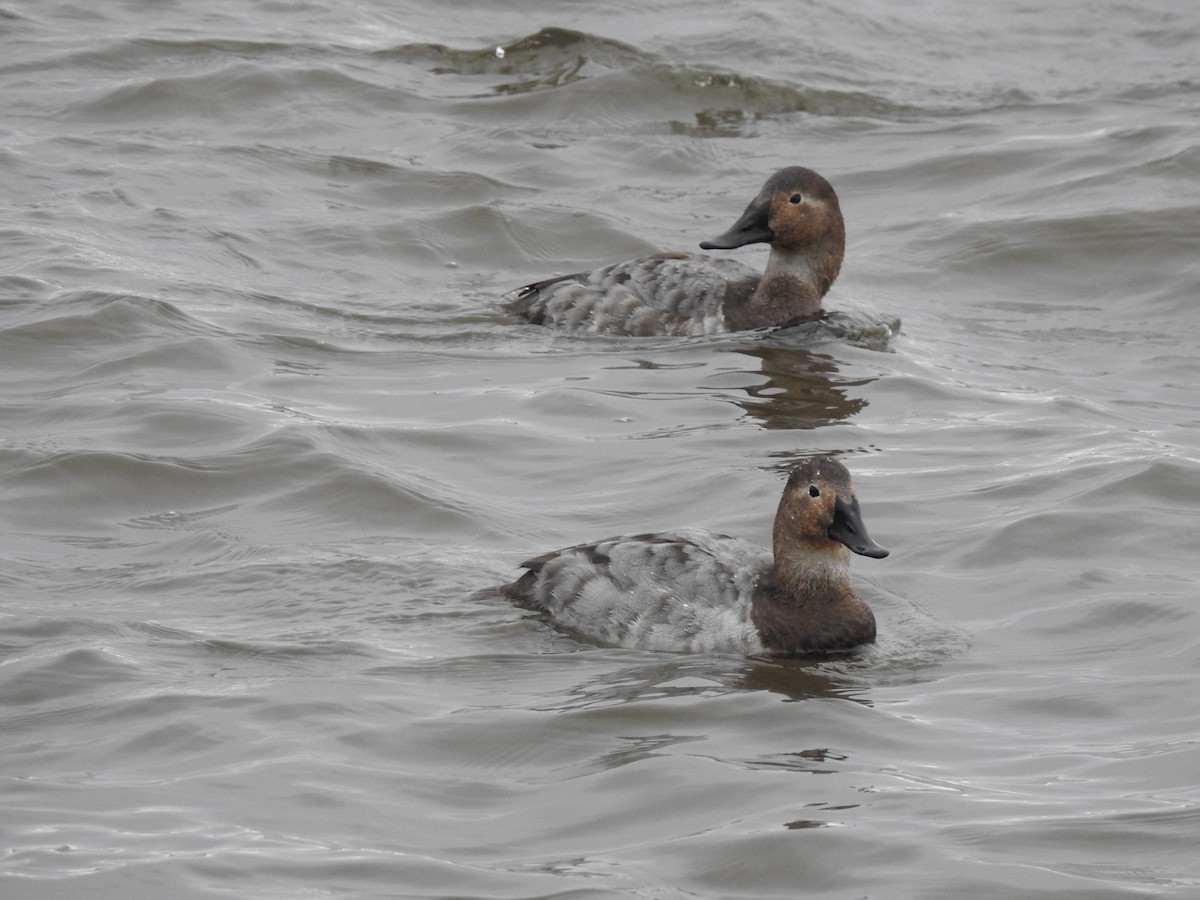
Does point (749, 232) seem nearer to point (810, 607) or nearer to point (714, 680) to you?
point (810, 607)

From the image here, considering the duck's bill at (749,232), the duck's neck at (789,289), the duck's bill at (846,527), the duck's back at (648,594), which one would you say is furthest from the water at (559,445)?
the duck's bill at (749,232)

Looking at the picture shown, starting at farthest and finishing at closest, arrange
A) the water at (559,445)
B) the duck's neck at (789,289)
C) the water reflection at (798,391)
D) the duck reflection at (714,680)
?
the duck's neck at (789,289) → the water reflection at (798,391) → the duck reflection at (714,680) → the water at (559,445)

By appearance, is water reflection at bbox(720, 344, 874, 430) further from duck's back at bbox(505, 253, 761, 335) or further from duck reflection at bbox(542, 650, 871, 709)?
duck reflection at bbox(542, 650, 871, 709)

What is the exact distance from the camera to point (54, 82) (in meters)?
17.4

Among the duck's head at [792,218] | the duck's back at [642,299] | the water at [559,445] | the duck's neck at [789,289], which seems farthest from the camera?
the duck's head at [792,218]

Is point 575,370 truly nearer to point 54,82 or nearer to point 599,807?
point 599,807

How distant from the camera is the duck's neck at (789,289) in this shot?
12.8 m

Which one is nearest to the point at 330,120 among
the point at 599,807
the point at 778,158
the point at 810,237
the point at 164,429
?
the point at 778,158

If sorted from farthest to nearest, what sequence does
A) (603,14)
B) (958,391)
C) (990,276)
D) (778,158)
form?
(603,14), (778,158), (990,276), (958,391)

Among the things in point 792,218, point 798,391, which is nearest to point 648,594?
point 798,391

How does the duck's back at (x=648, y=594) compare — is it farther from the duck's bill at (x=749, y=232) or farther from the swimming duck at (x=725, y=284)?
the duck's bill at (x=749, y=232)

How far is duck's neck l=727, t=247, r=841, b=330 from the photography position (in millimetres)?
12805

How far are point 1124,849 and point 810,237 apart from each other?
7103 millimetres

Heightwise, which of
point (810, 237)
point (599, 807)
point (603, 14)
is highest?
point (603, 14)
